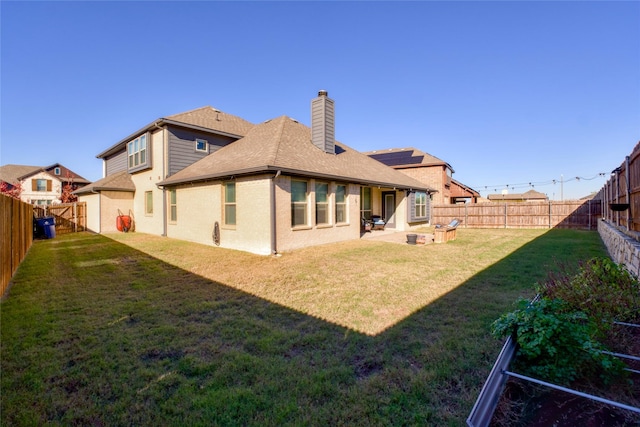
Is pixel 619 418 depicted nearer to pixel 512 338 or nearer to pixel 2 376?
pixel 512 338

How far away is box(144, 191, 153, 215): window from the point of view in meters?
15.6

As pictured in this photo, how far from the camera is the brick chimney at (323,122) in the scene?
13172 millimetres

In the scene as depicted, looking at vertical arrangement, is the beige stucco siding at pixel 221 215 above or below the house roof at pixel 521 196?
below

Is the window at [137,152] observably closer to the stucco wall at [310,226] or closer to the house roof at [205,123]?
the house roof at [205,123]

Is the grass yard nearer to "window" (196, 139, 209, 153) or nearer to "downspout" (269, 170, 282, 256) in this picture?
"downspout" (269, 170, 282, 256)

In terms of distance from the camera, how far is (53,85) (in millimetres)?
13078

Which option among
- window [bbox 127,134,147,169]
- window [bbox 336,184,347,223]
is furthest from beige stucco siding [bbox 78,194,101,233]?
window [bbox 336,184,347,223]

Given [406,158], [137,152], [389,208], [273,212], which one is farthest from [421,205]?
[137,152]

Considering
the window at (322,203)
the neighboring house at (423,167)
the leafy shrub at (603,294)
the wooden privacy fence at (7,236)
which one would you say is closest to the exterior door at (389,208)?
the neighboring house at (423,167)

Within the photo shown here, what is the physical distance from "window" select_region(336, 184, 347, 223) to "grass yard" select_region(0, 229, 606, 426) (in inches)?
203

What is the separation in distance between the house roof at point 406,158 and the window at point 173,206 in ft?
61.1

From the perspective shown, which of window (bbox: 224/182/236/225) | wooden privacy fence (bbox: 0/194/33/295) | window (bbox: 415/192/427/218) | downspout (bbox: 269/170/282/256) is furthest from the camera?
window (bbox: 415/192/427/218)

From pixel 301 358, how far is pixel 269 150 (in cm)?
885

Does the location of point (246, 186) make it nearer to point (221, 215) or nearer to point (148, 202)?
point (221, 215)
